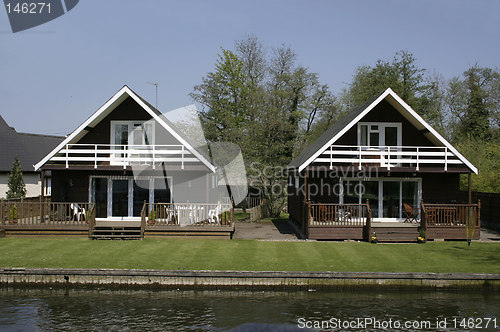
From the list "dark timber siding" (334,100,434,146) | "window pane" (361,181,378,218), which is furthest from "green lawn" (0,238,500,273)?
"dark timber siding" (334,100,434,146)

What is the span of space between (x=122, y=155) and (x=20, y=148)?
2208 cm

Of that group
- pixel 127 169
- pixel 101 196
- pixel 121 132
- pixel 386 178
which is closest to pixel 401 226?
pixel 386 178

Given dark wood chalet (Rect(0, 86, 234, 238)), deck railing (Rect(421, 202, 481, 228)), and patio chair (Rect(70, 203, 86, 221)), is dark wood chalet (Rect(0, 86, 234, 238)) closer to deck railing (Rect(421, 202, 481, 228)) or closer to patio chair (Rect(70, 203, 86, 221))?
patio chair (Rect(70, 203, 86, 221))

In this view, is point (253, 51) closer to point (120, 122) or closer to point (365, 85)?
point (365, 85)

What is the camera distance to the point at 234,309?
12180 millimetres

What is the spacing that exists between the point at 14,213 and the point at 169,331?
13264mm

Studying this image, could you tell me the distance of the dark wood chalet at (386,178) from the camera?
20.2m

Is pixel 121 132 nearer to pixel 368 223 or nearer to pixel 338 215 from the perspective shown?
pixel 338 215

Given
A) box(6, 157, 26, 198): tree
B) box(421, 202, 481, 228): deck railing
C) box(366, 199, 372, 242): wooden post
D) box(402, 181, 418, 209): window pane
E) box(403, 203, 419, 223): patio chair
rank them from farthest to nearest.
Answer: box(6, 157, 26, 198): tree → box(402, 181, 418, 209): window pane → box(403, 203, 419, 223): patio chair → box(421, 202, 481, 228): deck railing → box(366, 199, 372, 242): wooden post

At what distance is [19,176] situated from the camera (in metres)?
33.5

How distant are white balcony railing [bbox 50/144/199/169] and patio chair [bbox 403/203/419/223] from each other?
1023 cm

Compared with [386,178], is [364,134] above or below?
above

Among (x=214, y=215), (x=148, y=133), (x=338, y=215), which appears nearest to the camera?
(x=338, y=215)

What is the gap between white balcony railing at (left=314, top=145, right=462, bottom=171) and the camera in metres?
20.7
